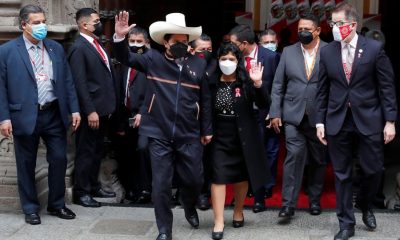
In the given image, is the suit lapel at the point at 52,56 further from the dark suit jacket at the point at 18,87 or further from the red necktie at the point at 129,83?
the red necktie at the point at 129,83

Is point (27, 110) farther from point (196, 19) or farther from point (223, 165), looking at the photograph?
point (196, 19)

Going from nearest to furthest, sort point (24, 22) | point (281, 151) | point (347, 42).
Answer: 1. point (347, 42)
2. point (24, 22)
3. point (281, 151)

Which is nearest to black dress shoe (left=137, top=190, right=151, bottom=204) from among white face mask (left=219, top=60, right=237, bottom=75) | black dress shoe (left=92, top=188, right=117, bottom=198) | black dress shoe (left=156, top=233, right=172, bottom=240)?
black dress shoe (left=92, top=188, right=117, bottom=198)

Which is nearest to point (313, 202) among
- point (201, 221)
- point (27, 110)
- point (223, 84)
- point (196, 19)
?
point (201, 221)

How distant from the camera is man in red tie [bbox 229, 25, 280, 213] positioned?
7125 millimetres

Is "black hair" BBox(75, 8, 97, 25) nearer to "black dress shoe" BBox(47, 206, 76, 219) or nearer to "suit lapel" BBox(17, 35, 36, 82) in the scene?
"suit lapel" BBox(17, 35, 36, 82)

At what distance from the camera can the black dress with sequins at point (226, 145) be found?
21.8 ft

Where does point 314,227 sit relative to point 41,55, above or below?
below

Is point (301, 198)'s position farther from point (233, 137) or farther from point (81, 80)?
point (81, 80)

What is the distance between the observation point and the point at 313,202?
24.4 feet

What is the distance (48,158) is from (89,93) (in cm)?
78

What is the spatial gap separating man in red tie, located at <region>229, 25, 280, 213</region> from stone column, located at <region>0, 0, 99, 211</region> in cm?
170

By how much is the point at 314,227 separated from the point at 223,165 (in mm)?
1045

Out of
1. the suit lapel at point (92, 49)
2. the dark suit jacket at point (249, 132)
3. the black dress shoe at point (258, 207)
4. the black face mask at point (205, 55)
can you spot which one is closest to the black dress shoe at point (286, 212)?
the black dress shoe at point (258, 207)
